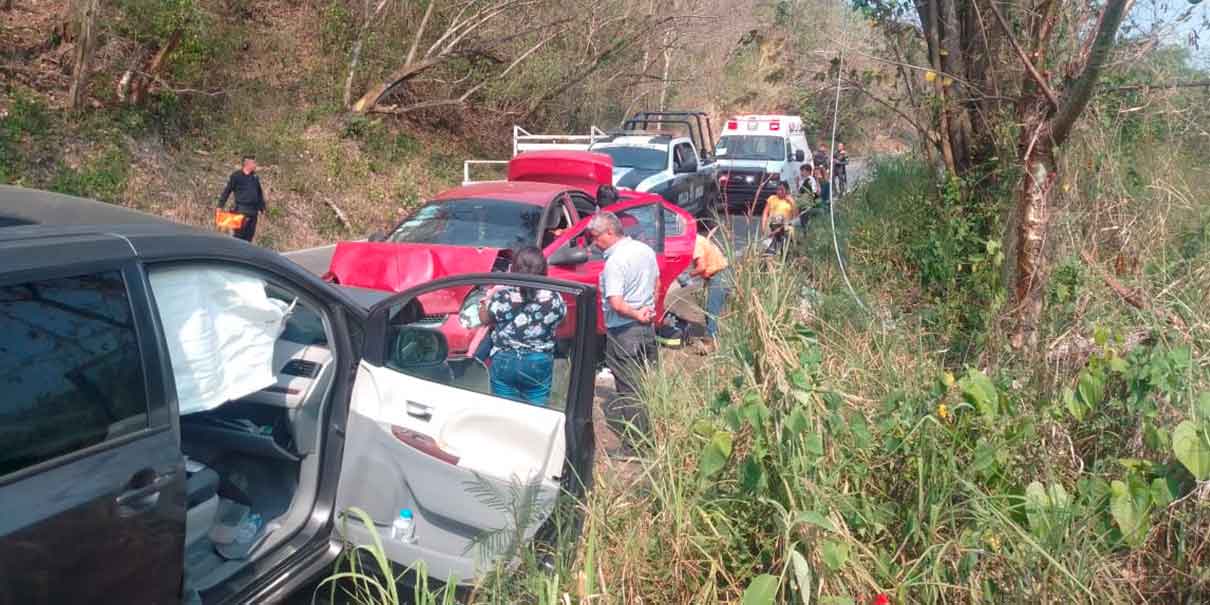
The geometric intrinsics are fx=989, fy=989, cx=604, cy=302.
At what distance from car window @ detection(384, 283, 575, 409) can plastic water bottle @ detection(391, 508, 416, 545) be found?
51cm

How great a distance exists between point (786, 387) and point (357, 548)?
167 centimetres

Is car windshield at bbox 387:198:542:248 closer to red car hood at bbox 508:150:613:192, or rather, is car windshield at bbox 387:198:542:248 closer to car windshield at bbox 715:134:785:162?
red car hood at bbox 508:150:613:192

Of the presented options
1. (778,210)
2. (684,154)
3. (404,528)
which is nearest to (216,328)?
(404,528)

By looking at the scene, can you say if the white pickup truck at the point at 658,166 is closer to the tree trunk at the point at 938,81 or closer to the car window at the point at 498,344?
the tree trunk at the point at 938,81

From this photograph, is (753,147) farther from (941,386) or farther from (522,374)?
(941,386)

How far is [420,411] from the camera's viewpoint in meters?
3.76

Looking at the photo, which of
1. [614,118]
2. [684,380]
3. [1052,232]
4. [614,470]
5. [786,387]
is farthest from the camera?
[614,118]

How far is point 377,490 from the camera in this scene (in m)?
3.75

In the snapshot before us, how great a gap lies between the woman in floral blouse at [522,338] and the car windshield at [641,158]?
436 inches

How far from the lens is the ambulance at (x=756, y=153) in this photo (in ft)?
64.1

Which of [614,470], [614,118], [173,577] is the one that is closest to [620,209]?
[614,470]

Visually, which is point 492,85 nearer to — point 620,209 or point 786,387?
point 620,209

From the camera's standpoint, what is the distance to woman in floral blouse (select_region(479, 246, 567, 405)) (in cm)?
476

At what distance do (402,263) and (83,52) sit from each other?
9.08m
